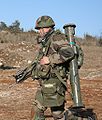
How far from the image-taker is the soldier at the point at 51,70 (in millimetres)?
6488

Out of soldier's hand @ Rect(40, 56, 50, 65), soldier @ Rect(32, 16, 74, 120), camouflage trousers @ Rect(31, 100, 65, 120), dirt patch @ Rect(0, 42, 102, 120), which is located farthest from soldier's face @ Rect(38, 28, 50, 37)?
dirt patch @ Rect(0, 42, 102, 120)

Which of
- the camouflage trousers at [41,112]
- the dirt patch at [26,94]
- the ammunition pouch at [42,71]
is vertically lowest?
the dirt patch at [26,94]

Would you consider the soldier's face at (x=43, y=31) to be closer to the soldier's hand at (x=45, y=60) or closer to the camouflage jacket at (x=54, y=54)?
the camouflage jacket at (x=54, y=54)

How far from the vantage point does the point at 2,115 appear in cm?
988

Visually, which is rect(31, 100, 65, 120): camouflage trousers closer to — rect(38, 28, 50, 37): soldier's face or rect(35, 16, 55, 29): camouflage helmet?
rect(38, 28, 50, 37): soldier's face

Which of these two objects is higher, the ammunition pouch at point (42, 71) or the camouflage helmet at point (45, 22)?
the camouflage helmet at point (45, 22)

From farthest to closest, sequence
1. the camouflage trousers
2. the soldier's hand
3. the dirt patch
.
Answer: the dirt patch → the camouflage trousers → the soldier's hand

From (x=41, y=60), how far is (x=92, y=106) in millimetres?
4608

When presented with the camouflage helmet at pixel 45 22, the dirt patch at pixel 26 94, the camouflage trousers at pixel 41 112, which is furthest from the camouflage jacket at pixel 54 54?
the dirt patch at pixel 26 94

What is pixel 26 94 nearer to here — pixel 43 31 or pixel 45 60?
pixel 43 31

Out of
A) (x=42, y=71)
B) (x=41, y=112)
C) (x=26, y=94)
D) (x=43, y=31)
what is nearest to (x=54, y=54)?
(x=42, y=71)

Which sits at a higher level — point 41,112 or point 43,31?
point 43,31

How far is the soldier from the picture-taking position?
21.3 ft

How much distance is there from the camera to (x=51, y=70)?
21.8 feet
